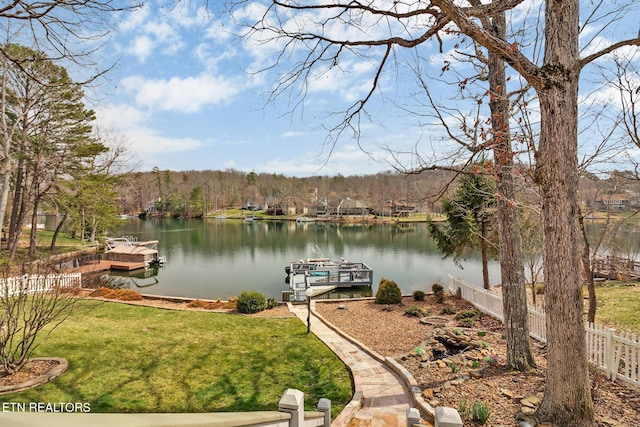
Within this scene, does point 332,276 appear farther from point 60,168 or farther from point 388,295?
point 60,168

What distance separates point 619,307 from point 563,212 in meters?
11.0

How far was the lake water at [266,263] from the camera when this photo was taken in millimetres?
18000

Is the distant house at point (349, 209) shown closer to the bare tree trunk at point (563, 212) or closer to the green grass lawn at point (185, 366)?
the green grass lawn at point (185, 366)

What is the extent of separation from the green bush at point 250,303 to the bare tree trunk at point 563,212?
29.6 ft

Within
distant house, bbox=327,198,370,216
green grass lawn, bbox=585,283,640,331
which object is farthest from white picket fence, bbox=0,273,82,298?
distant house, bbox=327,198,370,216

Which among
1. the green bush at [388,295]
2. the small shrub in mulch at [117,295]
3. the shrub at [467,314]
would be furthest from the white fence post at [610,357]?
the small shrub in mulch at [117,295]

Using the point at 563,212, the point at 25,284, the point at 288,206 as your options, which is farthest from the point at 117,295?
the point at 288,206

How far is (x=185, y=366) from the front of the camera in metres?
5.74

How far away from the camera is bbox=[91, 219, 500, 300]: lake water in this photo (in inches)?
709

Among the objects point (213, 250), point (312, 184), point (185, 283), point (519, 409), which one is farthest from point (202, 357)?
point (312, 184)

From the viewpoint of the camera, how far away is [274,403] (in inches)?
182

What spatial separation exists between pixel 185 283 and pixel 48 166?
9165 millimetres

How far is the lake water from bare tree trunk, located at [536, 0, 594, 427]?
1366cm

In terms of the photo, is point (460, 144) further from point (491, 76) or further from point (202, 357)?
point (202, 357)
